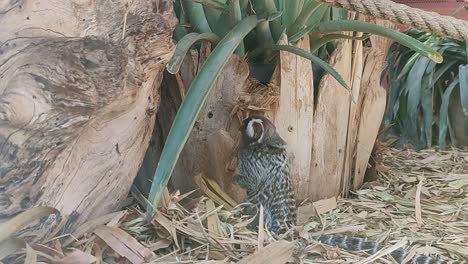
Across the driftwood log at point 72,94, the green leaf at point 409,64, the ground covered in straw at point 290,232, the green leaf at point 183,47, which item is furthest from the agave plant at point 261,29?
the green leaf at point 409,64

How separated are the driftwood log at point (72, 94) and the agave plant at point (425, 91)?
2.32 m

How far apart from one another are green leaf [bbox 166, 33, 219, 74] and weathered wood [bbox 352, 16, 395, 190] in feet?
2.53

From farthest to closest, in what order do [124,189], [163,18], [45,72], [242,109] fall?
[242,109], [124,189], [163,18], [45,72]

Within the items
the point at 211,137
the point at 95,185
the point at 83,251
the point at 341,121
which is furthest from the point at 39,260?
the point at 341,121

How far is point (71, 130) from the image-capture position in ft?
4.99

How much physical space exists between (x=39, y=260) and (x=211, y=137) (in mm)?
862

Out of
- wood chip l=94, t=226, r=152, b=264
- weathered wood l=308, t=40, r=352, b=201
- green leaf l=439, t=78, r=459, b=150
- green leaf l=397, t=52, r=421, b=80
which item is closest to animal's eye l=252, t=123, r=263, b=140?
weathered wood l=308, t=40, r=352, b=201

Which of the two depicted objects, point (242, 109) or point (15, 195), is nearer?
point (15, 195)

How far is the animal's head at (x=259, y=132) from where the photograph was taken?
209 centimetres

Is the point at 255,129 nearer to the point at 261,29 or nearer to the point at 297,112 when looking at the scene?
the point at 297,112

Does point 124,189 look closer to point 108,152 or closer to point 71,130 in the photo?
point 108,152

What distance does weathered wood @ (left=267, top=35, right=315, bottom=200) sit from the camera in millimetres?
2209

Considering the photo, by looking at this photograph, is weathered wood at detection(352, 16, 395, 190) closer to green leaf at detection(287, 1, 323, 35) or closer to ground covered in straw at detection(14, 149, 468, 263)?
ground covered in straw at detection(14, 149, 468, 263)

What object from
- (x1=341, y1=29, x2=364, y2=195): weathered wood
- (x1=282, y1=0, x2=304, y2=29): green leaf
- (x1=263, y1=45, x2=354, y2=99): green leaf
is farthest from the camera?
(x1=341, y1=29, x2=364, y2=195): weathered wood
